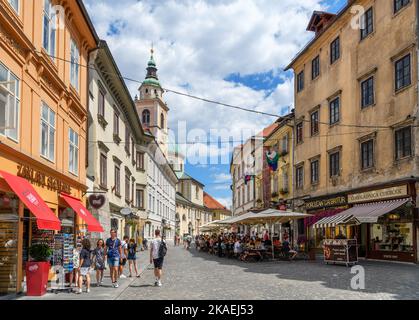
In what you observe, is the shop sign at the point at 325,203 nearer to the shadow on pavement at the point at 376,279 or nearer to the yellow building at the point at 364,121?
the yellow building at the point at 364,121

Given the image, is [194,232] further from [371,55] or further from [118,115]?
[371,55]

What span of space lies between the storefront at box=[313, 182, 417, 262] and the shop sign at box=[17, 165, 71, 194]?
43.6 feet

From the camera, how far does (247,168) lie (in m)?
62.2

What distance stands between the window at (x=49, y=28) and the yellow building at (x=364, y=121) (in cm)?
1544

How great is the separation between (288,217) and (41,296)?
713 inches

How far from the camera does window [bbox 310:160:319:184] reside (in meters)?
34.7

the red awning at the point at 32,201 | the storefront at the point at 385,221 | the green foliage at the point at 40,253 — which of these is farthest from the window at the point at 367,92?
the green foliage at the point at 40,253

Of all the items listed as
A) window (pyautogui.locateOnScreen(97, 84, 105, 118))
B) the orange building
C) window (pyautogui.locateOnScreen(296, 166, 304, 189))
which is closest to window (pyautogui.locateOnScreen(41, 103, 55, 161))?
the orange building

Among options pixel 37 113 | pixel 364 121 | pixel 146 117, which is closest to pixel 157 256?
pixel 37 113

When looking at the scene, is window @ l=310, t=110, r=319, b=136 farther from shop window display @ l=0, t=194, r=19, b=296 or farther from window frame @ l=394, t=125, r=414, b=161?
shop window display @ l=0, t=194, r=19, b=296

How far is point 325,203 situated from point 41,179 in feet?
68.2

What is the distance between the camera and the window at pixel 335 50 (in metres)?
31.6

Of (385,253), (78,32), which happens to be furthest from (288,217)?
(78,32)

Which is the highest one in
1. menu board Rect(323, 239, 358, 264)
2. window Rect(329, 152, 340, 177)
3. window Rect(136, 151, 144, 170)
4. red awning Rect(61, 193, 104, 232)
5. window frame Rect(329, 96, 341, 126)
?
window frame Rect(329, 96, 341, 126)
